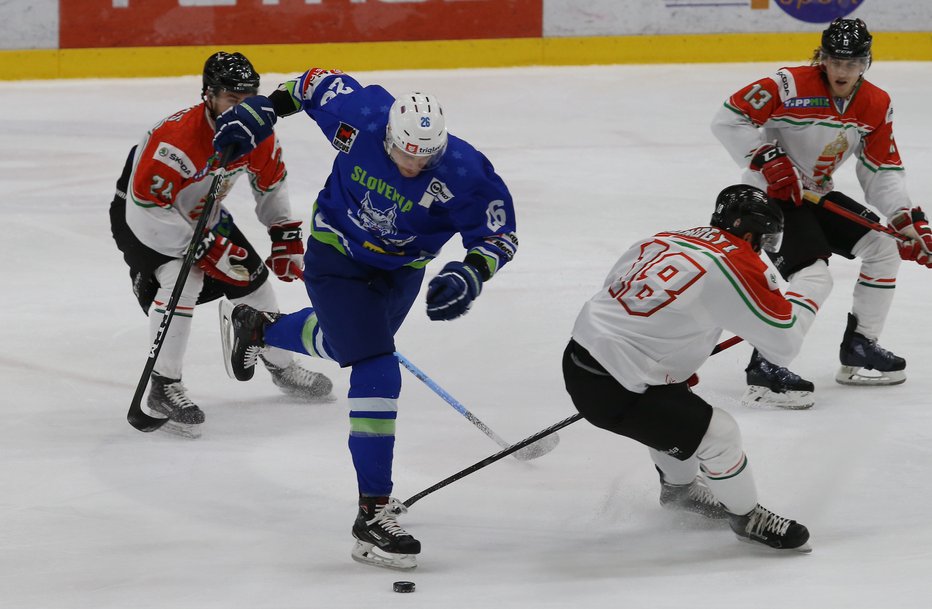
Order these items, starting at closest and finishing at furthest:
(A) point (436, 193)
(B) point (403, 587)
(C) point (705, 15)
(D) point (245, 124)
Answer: (B) point (403, 587) < (A) point (436, 193) < (D) point (245, 124) < (C) point (705, 15)

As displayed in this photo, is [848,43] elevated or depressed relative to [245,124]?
elevated

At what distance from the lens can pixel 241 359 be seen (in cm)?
411

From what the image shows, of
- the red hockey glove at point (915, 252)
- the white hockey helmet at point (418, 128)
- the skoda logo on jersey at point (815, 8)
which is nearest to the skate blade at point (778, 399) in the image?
the red hockey glove at point (915, 252)

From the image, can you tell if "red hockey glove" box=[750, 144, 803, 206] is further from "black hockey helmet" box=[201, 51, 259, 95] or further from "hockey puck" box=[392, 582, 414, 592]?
"hockey puck" box=[392, 582, 414, 592]

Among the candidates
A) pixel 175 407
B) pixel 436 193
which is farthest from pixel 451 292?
pixel 175 407

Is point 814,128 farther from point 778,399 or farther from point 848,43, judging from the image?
point 778,399

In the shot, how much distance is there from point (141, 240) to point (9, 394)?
29.1 inches

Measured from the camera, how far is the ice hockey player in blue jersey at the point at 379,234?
10.5 ft

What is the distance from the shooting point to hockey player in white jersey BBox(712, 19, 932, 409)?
14.2 ft

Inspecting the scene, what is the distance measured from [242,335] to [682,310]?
1533 mm

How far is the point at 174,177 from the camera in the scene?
13.3 feet

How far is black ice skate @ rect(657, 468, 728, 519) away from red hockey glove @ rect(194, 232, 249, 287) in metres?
1.54

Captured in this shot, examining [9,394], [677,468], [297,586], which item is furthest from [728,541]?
[9,394]

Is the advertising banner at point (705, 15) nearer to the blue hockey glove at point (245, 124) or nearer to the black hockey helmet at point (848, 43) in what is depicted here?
the black hockey helmet at point (848, 43)
